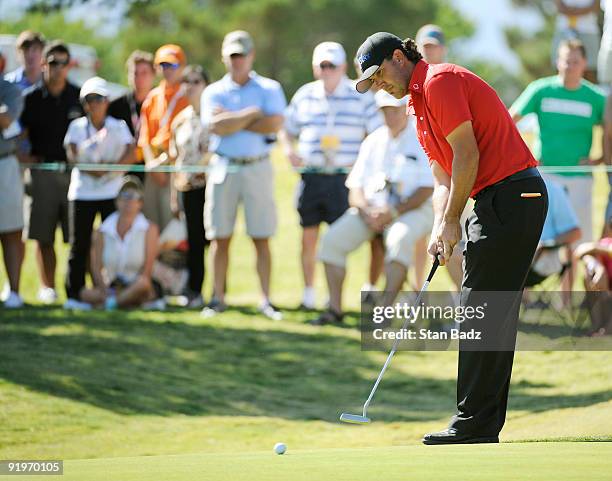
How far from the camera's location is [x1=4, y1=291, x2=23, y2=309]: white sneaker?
11.1 metres

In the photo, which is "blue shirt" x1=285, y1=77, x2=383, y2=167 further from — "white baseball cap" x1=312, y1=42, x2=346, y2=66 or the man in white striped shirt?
"white baseball cap" x1=312, y1=42, x2=346, y2=66

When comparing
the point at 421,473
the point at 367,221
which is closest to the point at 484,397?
the point at 421,473

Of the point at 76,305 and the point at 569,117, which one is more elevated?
the point at 569,117

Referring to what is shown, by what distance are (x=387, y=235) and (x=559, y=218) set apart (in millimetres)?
1504

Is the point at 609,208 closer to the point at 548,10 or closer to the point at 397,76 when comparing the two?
the point at 397,76

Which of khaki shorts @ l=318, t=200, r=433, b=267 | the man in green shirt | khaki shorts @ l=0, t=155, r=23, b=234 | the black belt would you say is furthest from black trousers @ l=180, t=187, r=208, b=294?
the black belt

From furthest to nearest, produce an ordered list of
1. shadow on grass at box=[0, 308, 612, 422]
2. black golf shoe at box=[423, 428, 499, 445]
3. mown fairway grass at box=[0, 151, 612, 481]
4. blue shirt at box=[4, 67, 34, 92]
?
blue shirt at box=[4, 67, 34, 92] → shadow on grass at box=[0, 308, 612, 422] → mown fairway grass at box=[0, 151, 612, 481] → black golf shoe at box=[423, 428, 499, 445]

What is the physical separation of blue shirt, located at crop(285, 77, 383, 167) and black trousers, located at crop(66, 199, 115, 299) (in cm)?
211

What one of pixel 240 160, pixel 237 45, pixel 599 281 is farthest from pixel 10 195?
pixel 599 281

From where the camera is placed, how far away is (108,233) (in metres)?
11.1

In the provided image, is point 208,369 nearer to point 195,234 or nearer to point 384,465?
point 195,234

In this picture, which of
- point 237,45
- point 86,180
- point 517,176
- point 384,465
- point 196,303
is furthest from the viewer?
point 196,303

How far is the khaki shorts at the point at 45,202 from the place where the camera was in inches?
460

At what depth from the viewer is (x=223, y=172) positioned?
440 inches
